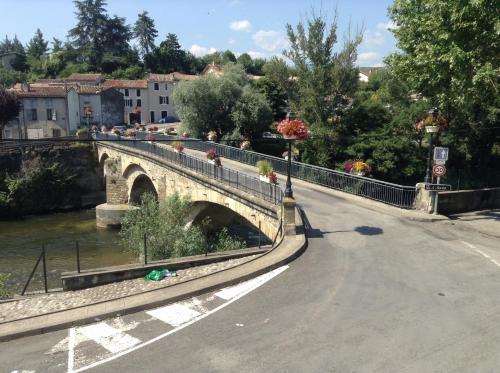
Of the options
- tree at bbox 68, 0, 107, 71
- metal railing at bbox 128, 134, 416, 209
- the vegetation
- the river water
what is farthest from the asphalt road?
tree at bbox 68, 0, 107, 71

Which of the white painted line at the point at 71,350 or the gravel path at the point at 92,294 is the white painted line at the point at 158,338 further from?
the gravel path at the point at 92,294

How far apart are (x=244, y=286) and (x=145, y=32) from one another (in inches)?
4098

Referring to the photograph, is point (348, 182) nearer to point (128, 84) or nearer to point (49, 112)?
point (49, 112)

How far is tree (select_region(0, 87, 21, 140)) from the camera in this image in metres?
50.7

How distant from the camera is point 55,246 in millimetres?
29625

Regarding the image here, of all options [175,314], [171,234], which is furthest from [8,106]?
[175,314]

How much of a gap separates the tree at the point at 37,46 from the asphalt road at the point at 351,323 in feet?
400

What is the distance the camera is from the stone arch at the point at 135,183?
3362cm

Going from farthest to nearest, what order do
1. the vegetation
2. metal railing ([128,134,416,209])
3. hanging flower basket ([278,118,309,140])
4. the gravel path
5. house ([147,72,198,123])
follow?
house ([147,72,198,123]), the vegetation, metal railing ([128,134,416,209]), hanging flower basket ([278,118,309,140]), the gravel path

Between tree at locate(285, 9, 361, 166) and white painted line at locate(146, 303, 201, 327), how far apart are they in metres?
20.5

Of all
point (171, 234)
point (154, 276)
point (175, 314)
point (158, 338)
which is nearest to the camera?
point (158, 338)

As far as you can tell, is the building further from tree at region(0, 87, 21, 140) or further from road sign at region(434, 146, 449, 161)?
road sign at region(434, 146, 449, 161)

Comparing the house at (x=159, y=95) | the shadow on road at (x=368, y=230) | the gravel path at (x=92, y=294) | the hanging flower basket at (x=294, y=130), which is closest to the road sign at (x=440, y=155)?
the shadow on road at (x=368, y=230)

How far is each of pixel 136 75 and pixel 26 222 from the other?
57352 mm
